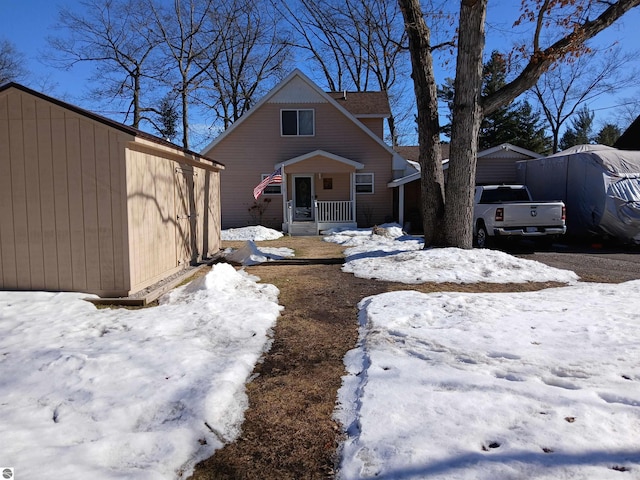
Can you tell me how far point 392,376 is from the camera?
3549 millimetres

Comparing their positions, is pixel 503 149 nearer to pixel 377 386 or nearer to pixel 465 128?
pixel 465 128

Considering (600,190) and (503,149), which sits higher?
(503,149)

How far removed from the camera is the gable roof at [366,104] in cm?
2225

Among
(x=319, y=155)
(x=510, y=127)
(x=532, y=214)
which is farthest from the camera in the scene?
(x=510, y=127)

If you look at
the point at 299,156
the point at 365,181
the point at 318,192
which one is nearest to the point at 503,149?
the point at 365,181

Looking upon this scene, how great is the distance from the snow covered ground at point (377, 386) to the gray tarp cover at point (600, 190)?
25.6ft

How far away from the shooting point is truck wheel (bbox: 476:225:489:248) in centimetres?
1243

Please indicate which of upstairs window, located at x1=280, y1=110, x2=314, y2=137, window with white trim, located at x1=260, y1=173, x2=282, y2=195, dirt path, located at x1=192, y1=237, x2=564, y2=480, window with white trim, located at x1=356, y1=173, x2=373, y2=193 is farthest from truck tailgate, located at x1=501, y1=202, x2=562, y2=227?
window with white trim, located at x1=260, y1=173, x2=282, y2=195

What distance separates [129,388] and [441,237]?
7.73 m

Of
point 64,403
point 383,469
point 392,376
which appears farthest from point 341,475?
point 64,403

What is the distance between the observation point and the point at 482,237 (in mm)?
12547

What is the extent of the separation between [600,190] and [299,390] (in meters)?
12.9

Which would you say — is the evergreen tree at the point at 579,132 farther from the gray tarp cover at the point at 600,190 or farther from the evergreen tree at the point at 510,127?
the gray tarp cover at the point at 600,190

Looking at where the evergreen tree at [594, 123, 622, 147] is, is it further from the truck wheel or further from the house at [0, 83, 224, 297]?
the house at [0, 83, 224, 297]
